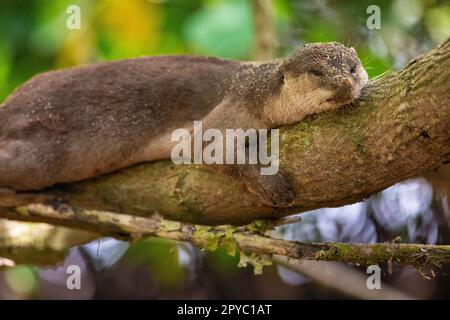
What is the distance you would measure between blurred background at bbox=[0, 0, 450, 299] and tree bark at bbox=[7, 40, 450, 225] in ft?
5.01

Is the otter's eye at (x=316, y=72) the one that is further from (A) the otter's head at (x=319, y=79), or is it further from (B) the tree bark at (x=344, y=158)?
(B) the tree bark at (x=344, y=158)

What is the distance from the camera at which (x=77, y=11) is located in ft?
22.1

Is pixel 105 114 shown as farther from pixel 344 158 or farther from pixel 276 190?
pixel 344 158

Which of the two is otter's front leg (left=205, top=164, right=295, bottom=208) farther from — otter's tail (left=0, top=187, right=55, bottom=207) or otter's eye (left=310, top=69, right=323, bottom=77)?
otter's tail (left=0, top=187, right=55, bottom=207)

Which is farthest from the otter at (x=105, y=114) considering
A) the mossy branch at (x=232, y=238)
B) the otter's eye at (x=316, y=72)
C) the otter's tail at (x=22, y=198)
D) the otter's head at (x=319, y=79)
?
the otter's eye at (x=316, y=72)

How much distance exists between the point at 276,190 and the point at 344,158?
1.68 ft

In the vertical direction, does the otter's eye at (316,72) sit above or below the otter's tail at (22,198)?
above

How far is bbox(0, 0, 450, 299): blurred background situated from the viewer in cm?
657

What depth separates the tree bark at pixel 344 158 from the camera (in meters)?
Answer: 3.95

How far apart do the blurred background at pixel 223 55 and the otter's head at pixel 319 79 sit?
5.13ft

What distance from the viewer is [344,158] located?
430 cm

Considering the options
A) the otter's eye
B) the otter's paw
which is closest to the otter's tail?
the otter's paw

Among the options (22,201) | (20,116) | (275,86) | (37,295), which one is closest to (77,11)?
(20,116)

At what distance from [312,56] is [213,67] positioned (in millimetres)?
1239
